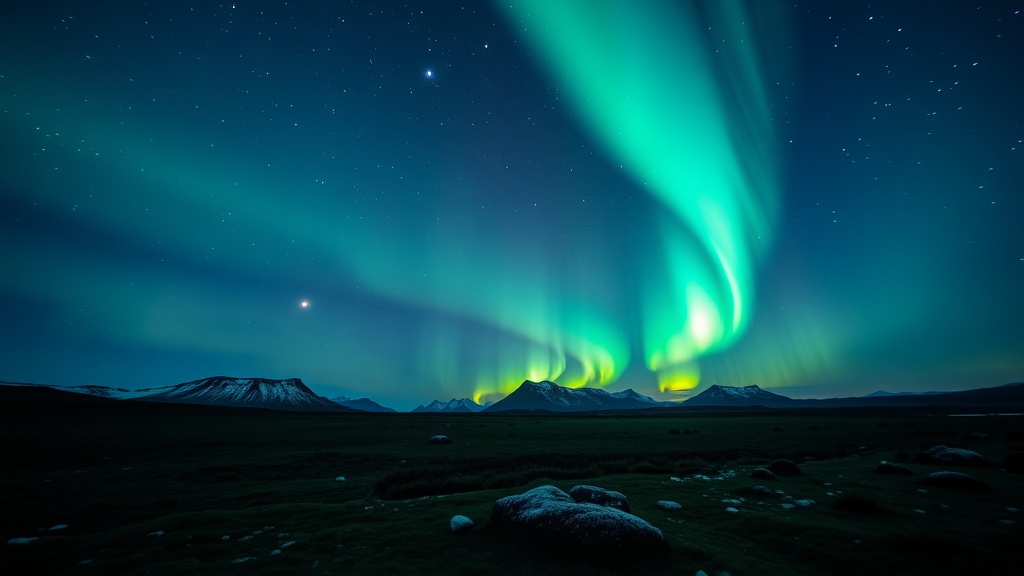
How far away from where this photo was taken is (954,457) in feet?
78.5

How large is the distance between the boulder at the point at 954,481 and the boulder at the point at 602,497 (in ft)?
55.9

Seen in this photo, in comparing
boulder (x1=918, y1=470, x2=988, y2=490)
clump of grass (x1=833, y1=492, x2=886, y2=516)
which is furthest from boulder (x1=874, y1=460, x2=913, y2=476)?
clump of grass (x1=833, y1=492, x2=886, y2=516)

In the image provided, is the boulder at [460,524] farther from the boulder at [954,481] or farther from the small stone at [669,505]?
the boulder at [954,481]

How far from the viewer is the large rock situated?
9.84 meters

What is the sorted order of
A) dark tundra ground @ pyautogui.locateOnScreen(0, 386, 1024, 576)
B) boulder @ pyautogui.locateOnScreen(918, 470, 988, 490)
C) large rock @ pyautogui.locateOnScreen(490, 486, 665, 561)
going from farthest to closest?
1. boulder @ pyautogui.locateOnScreen(918, 470, 988, 490)
2. dark tundra ground @ pyautogui.locateOnScreen(0, 386, 1024, 576)
3. large rock @ pyautogui.locateOnScreen(490, 486, 665, 561)

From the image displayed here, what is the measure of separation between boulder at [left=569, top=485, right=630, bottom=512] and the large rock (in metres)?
2.71

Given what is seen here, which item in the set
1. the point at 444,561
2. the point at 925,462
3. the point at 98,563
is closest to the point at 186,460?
the point at 98,563

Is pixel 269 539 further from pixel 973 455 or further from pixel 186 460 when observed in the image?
pixel 973 455

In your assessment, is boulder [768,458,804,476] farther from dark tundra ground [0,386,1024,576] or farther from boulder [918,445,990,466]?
boulder [918,445,990,466]

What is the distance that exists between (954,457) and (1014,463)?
9.77 feet

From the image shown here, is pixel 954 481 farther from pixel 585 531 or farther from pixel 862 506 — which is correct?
pixel 585 531

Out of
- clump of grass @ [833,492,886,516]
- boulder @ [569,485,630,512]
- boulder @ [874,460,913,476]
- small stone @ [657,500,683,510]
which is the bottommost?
boulder @ [874,460,913,476]

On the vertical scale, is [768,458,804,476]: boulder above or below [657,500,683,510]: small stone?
below

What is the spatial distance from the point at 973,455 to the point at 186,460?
59592mm
